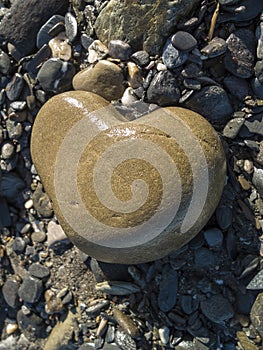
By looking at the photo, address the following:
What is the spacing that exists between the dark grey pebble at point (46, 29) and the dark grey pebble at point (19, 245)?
166 cm

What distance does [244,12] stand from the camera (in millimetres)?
3314

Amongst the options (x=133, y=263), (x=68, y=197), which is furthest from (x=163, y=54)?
(x=133, y=263)

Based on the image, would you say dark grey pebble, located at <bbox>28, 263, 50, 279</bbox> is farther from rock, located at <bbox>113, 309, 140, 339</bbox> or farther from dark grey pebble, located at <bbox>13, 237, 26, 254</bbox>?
rock, located at <bbox>113, 309, 140, 339</bbox>

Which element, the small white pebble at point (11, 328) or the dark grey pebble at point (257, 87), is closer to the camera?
the dark grey pebble at point (257, 87)

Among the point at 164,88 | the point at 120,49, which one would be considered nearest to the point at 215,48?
the point at 164,88

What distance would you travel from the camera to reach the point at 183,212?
10.7 feet

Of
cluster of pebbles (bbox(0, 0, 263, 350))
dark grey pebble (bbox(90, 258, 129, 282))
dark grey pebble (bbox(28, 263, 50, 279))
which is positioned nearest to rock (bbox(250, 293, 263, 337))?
cluster of pebbles (bbox(0, 0, 263, 350))

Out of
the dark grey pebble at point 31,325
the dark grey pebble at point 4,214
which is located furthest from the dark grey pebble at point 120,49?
the dark grey pebble at point 31,325

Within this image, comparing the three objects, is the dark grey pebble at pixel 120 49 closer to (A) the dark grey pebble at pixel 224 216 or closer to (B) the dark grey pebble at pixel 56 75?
(B) the dark grey pebble at pixel 56 75

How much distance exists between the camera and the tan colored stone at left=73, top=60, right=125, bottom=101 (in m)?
3.56

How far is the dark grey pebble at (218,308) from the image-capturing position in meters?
3.67

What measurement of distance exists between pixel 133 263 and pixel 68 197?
700mm

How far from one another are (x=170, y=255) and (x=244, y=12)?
1.81 metres

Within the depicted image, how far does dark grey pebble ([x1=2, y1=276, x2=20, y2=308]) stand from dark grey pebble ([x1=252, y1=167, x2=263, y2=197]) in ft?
7.34
